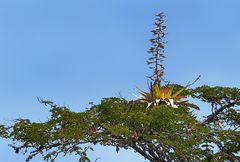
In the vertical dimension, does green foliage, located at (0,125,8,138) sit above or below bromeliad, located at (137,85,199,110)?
below

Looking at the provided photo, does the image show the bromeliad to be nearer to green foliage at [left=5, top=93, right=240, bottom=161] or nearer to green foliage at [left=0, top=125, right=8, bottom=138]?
green foliage at [left=5, top=93, right=240, bottom=161]

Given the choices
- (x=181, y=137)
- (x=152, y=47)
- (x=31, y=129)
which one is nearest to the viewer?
(x=181, y=137)

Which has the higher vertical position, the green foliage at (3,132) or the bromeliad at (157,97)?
the bromeliad at (157,97)

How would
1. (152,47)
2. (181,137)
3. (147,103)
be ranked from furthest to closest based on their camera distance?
(152,47) < (147,103) < (181,137)

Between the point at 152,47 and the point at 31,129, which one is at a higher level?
the point at 152,47

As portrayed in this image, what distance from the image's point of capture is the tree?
2127 centimetres

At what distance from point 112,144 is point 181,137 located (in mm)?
Result: 2976

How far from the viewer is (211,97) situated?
2620 centimetres

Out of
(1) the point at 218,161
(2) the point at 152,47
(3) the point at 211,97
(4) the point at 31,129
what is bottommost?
(1) the point at 218,161

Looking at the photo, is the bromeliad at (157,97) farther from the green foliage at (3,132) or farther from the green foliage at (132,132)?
the green foliage at (3,132)

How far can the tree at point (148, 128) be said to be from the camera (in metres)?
21.3

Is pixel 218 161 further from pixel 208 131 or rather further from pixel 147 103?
pixel 147 103

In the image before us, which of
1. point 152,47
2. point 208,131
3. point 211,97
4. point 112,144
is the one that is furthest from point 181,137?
point 152,47

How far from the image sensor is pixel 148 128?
2153 centimetres
